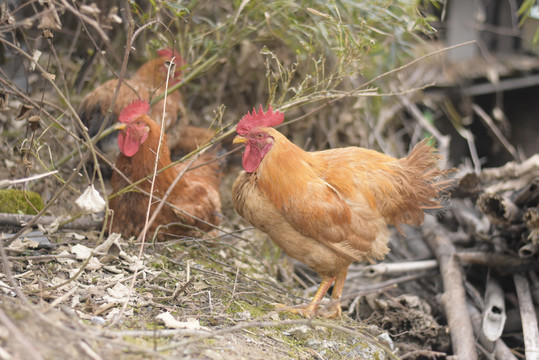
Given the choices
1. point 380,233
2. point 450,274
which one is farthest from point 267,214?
point 450,274

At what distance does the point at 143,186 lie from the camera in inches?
153

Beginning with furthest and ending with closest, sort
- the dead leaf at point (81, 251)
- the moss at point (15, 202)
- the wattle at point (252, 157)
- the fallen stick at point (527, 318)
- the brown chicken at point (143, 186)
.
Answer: the brown chicken at point (143, 186) < the fallen stick at point (527, 318) < the moss at point (15, 202) < the wattle at point (252, 157) < the dead leaf at point (81, 251)

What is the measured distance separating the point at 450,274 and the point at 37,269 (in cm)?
314

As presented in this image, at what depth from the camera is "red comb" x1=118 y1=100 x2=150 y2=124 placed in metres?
3.72

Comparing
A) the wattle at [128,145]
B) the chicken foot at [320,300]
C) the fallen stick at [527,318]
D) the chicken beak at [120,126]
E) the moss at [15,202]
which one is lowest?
the fallen stick at [527,318]

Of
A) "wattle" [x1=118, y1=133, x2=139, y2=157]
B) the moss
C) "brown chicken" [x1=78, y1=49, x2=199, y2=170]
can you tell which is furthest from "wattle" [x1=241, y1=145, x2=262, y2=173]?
the moss

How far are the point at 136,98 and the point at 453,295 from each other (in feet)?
10.3

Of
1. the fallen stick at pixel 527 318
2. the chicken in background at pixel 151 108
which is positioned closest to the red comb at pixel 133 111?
the chicken in background at pixel 151 108

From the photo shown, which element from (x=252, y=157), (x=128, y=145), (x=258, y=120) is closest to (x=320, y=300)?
(x=252, y=157)

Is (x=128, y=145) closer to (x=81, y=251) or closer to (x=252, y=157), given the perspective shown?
(x=81, y=251)

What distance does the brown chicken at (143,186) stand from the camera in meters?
3.77

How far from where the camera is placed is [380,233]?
12.2ft

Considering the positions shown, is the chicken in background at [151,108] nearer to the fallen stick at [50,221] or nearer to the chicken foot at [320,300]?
the fallen stick at [50,221]

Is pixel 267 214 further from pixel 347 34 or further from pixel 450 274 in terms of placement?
pixel 450 274
